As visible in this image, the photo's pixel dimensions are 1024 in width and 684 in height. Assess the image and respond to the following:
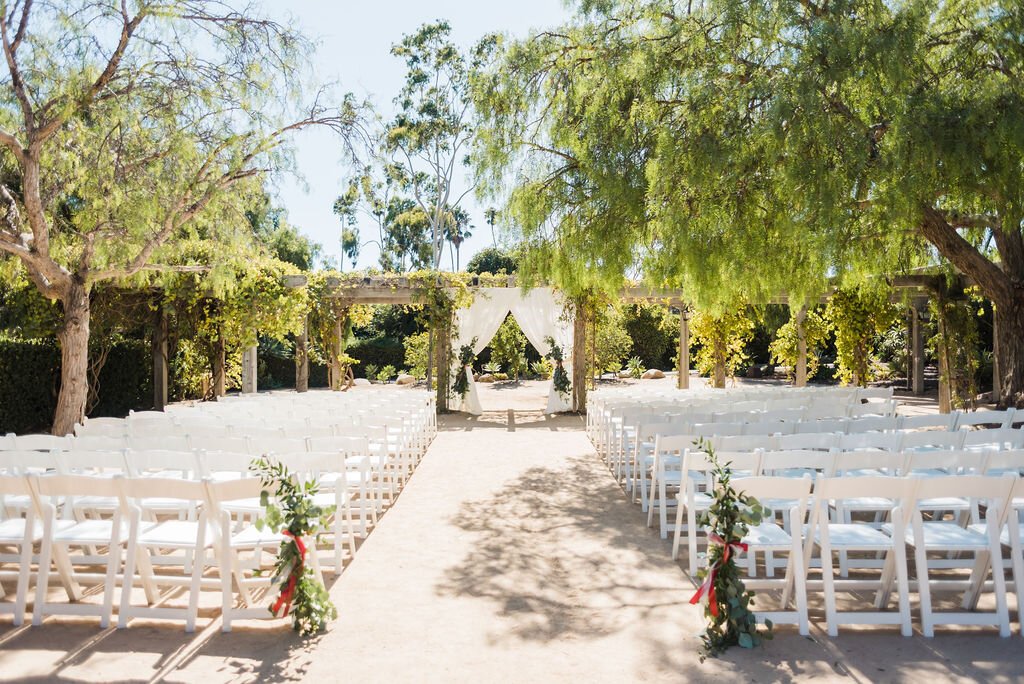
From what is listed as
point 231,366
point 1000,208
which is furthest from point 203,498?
point 231,366

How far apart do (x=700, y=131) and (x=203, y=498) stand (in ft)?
17.9

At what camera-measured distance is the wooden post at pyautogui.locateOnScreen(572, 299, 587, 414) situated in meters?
13.7

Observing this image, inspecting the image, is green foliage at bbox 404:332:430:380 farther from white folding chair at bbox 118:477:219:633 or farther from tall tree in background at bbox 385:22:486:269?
white folding chair at bbox 118:477:219:633

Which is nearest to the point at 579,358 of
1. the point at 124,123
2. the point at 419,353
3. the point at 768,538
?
the point at 419,353

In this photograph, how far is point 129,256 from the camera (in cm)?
834

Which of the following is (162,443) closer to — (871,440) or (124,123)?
(124,123)

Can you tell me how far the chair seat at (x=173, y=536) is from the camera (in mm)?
3654

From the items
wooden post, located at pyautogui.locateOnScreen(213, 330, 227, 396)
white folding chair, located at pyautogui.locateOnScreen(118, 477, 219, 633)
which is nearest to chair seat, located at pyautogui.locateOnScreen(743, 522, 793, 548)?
white folding chair, located at pyautogui.locateOnScreen(118, 477, 219, 633)

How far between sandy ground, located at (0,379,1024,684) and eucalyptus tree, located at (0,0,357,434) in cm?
463

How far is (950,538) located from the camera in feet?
11.7

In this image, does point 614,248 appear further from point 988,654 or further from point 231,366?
point 231,366

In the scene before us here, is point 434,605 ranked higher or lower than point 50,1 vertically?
lower

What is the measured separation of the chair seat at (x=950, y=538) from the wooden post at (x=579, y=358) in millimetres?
9951

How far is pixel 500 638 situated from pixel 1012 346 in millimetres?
7144
